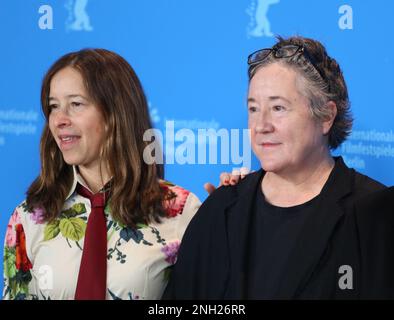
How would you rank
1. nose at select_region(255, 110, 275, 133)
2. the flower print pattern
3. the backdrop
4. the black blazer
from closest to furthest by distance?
the black blazer < nose at select_region(255, 110, 275, 133) < the flower print pattern < the backdrop

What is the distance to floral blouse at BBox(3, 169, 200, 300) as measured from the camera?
2.01m

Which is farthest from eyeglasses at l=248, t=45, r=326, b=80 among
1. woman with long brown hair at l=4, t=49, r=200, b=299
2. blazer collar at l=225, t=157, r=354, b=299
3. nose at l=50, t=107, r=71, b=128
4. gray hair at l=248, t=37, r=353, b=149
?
nose at l=50, t=107, r=71, b=128

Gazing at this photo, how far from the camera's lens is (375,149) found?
2518mm

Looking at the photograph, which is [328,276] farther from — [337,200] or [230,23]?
[230,23]

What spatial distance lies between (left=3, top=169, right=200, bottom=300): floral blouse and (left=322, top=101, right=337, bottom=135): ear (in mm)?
441

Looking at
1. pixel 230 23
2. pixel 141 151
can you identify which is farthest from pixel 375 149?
pixel 141 151

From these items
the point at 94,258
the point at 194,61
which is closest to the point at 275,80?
the point at 94,258

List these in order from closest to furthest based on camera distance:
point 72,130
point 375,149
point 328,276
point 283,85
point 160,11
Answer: point 328,276
point 283,85
point 72,130
point 375,149
point 160,11

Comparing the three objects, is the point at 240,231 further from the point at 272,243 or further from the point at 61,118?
the point at 61,118

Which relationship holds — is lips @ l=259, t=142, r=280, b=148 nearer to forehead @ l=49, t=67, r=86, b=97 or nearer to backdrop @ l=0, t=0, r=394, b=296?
forehead @ l=49, t=67, r=86, b=97

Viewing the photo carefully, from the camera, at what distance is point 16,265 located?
→ 2.10m

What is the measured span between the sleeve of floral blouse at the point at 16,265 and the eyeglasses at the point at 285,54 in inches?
31.1

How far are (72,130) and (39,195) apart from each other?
22cm

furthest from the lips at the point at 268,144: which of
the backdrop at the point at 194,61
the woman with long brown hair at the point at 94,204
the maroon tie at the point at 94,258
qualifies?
the backdrop at the point at 194,61
